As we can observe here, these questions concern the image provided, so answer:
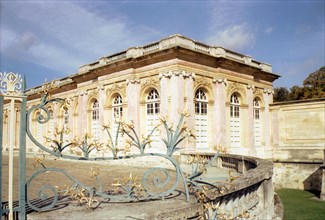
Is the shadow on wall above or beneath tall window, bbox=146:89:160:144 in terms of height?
beneath

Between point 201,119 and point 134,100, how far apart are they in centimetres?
347

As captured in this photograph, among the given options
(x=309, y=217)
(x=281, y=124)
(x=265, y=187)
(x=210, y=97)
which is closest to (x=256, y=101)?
(x=281, y=124)

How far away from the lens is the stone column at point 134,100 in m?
15.8

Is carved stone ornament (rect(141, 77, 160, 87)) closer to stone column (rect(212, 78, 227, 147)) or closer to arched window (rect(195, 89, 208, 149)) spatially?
arched window (rect(195, 89, 208, 149))

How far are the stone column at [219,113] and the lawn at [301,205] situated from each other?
397 centimetres

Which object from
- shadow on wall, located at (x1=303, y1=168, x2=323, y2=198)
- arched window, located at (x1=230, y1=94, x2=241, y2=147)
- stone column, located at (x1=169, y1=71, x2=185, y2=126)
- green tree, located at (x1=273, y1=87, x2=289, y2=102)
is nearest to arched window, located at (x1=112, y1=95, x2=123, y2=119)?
stone column, located at (x1=169, y1=71, x2=185, y2=126)

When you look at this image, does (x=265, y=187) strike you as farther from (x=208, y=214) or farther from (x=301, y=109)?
(x=301, y=109)

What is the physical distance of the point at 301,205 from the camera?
1324 cm

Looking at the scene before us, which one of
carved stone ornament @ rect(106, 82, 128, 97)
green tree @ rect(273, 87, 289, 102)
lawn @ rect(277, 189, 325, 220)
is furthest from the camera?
green tree @ rect(273, 87, 289, 102)

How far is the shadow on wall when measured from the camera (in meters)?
16.1

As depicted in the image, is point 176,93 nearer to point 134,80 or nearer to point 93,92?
point 134,80

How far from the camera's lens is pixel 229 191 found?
350 cm

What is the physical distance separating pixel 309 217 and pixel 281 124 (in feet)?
27.9

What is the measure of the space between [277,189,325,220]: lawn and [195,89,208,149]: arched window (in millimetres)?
4543
